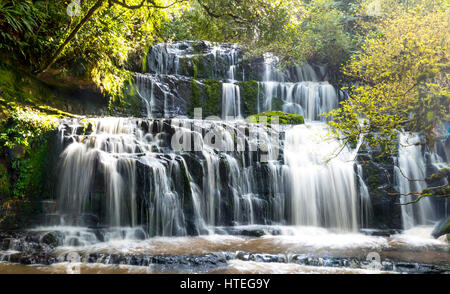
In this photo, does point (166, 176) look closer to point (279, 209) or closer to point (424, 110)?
point (279, 209)

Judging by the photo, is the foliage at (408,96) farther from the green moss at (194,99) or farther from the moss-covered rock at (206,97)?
the green moss at (194,99)

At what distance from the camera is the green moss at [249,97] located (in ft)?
48.5

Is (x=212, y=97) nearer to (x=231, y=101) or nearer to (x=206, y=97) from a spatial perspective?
(x=206, y=97)

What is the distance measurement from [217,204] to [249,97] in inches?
315

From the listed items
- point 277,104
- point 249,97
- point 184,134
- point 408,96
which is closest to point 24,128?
point 184,134

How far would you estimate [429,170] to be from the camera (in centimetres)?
1066

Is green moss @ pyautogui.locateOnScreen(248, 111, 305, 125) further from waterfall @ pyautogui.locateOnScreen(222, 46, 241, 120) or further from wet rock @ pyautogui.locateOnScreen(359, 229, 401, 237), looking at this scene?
wet rock @ pyautogui.locateOnScreen(359, 229, 401, 237)

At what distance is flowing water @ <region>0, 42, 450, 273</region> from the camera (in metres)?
5.33

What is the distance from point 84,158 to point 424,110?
900cm

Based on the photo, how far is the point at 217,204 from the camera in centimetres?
839

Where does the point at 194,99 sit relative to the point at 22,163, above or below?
above

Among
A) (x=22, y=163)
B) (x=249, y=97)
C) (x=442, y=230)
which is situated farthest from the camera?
(x=249, y=97)
